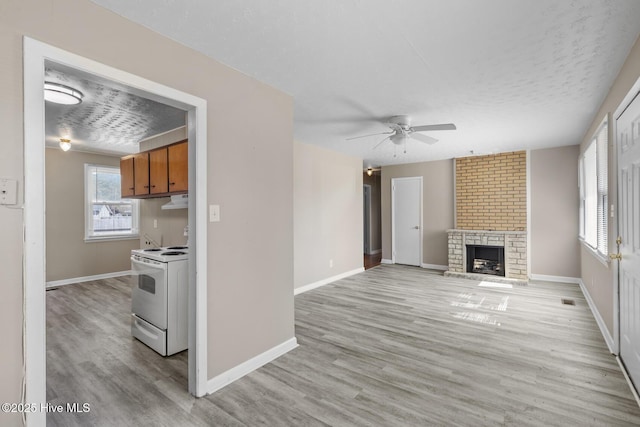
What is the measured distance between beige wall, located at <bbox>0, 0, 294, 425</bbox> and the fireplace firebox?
15.2 feet

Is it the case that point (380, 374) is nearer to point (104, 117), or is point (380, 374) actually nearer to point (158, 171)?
point (158, 171)

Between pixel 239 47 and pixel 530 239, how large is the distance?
608 cm

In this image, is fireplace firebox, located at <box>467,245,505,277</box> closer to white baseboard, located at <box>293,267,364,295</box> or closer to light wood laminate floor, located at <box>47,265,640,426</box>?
light wood laminate floor, located at <box>47,265,640,426</box>

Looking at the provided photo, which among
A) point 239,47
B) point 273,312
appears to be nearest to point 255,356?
point 273,312

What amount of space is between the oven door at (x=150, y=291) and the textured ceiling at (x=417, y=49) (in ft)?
6.55

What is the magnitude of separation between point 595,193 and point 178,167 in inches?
202

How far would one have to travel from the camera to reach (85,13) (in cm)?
163

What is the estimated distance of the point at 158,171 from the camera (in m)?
3.84

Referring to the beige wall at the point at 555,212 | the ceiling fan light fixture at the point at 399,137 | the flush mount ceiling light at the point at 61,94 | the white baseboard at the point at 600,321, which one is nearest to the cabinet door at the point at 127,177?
the flush mount ceiling light at the point at 61,94

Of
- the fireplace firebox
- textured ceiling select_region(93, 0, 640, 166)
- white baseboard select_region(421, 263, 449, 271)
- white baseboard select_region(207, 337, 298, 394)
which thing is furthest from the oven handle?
white baseboard select_region(421, 263, 449, 271)

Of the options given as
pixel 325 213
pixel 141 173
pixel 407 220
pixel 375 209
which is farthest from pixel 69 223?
pixel 375 209

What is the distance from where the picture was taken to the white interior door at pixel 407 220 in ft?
23.3

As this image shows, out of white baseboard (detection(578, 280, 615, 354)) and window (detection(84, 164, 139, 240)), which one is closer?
white baseboard (detection(578, 280, 615, 354))

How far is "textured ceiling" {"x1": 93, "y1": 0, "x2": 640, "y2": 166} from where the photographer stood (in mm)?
1742
